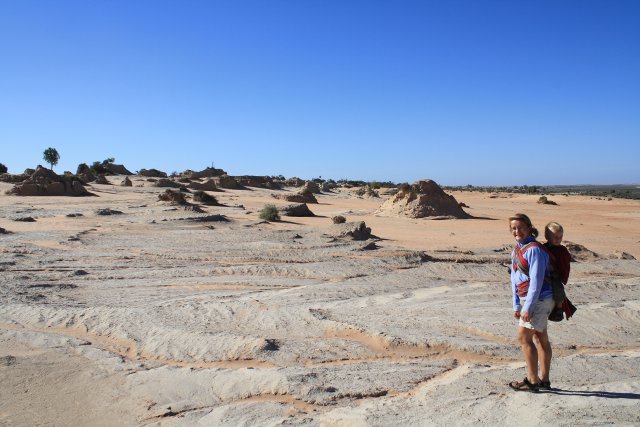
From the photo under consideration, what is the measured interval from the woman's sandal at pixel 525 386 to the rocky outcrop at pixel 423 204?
16.7 meters

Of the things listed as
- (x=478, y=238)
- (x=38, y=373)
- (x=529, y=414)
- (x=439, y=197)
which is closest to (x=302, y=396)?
(x=529, y=414)

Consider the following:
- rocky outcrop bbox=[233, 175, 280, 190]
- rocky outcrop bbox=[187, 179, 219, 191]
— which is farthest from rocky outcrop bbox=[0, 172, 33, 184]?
rocky outcrop bbox=[233, 175, 280, 190]

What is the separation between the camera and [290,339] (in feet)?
18.6

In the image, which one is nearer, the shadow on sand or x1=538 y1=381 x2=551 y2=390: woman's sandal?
the shadow on sand

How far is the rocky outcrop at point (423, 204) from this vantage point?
21.0m

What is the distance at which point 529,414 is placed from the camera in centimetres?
383

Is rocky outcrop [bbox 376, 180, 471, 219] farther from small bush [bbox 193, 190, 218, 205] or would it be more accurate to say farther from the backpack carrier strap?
the backpack carrier strap

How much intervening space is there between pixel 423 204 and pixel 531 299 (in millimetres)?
17428

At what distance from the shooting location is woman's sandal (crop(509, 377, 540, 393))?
13.7 feet

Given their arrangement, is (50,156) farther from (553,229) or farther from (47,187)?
(553,229)

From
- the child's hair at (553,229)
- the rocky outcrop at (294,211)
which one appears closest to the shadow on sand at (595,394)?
the child's hair at (553,229)

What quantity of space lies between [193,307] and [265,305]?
0.92 meters

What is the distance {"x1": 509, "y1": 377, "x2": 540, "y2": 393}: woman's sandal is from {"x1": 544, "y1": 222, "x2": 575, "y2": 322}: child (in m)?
0.56

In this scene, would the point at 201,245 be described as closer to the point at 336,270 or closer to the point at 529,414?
the point at 336,270
